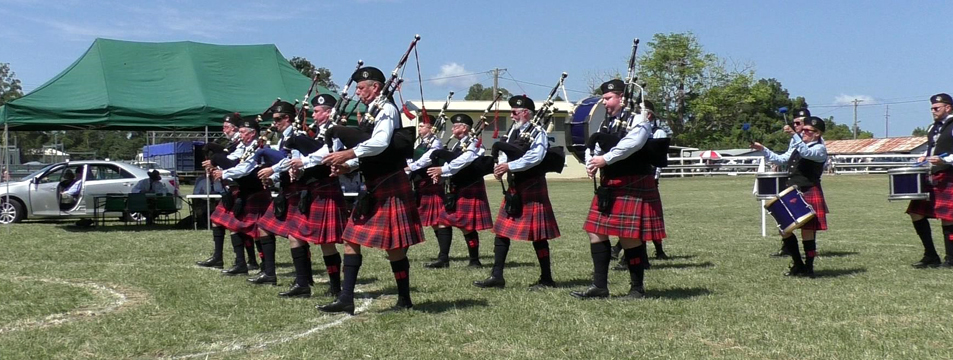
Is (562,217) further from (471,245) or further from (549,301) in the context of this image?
(549,301)

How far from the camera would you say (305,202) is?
638 centimetres

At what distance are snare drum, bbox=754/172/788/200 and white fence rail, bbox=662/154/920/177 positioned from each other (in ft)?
98.7

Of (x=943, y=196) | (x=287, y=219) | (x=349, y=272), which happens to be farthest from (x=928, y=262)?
(x=287, y=219)

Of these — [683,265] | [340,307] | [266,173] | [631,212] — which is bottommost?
[683,265]

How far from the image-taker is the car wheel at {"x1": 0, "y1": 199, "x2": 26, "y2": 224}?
47.9 ft

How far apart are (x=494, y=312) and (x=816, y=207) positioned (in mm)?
3331

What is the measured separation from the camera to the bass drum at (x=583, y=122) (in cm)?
841

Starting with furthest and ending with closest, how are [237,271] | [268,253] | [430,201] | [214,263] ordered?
[430,201]
[214,263]
[237,271]
[268,253]

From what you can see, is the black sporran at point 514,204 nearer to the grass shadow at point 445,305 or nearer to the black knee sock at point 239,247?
the grass shadow at point 445,305

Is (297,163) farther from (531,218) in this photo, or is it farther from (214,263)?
(214,263)

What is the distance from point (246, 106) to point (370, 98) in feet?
28.1

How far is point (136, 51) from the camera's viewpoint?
14836 millimetres

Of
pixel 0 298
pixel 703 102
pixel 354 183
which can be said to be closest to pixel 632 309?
pixel 0 298

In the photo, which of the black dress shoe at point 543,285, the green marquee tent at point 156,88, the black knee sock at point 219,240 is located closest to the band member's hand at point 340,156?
the black dress shoe at point 543,285
